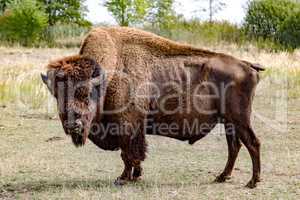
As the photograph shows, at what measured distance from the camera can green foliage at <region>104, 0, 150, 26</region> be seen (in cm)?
5124

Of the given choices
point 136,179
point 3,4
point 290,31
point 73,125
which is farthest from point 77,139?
point 3,4

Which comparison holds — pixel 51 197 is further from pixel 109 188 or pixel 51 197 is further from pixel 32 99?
pixel 32 99

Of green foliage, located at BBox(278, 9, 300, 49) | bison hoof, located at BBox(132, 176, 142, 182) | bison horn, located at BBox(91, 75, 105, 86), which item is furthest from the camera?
green foliage, located at BBox(278, 9, 300, 49)

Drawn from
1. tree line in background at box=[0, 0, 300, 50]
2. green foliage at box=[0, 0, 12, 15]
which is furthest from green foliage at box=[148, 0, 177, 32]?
green foliage at box=[0, 0, 12, 15]

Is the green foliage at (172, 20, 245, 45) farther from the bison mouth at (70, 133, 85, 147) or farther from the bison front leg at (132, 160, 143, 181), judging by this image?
→ the bison mouth at (70, 133, 85, 147)

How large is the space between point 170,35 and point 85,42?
37932 millimetres

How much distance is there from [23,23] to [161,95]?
45.2 metres

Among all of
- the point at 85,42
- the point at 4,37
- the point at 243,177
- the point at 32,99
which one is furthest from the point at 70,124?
the point at 4,37

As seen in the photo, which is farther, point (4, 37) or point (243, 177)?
point (4, 37)

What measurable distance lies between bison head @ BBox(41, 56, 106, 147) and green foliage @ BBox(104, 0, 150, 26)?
141ft

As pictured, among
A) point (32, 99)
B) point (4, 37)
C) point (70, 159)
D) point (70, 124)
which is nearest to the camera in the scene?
point (70, 124)

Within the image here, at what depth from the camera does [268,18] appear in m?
47.3

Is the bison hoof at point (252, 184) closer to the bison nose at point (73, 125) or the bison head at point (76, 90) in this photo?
the bison head at point (76, 90)

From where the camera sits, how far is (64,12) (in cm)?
5966
